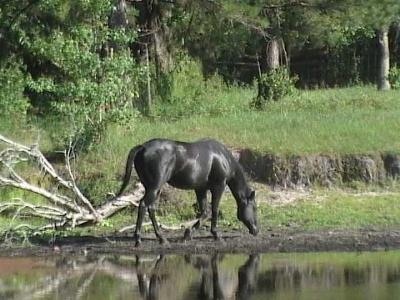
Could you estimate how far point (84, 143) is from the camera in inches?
826

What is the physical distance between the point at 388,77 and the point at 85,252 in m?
18.6

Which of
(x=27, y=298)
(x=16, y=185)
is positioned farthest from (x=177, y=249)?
(x=27, y=298)

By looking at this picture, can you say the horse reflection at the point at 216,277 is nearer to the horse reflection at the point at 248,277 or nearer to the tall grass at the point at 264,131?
the horse reflection at the point at 248,277

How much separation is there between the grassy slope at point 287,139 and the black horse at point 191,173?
45.9 inches

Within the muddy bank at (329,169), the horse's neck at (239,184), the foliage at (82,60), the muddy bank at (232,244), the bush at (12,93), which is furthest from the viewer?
the bush at (12,93)

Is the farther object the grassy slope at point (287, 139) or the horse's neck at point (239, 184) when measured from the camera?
the grassy slope at point (287, 139)

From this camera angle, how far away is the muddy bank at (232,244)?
53.2 feet

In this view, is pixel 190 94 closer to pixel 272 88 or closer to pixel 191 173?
pixel 272 88

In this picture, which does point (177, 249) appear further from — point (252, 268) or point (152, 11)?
point (152, 11)

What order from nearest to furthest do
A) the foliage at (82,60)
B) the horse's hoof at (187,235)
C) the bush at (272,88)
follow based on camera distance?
1. the horse's hoof at (187,235)
2. the foliage at (82,60)
3. the bush at (272,88)

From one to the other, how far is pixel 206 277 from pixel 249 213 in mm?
3719

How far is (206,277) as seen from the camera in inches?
541

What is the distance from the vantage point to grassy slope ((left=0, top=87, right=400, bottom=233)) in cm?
1870

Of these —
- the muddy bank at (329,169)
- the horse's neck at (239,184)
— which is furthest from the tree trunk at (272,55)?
the horse's neck at (239,184)
